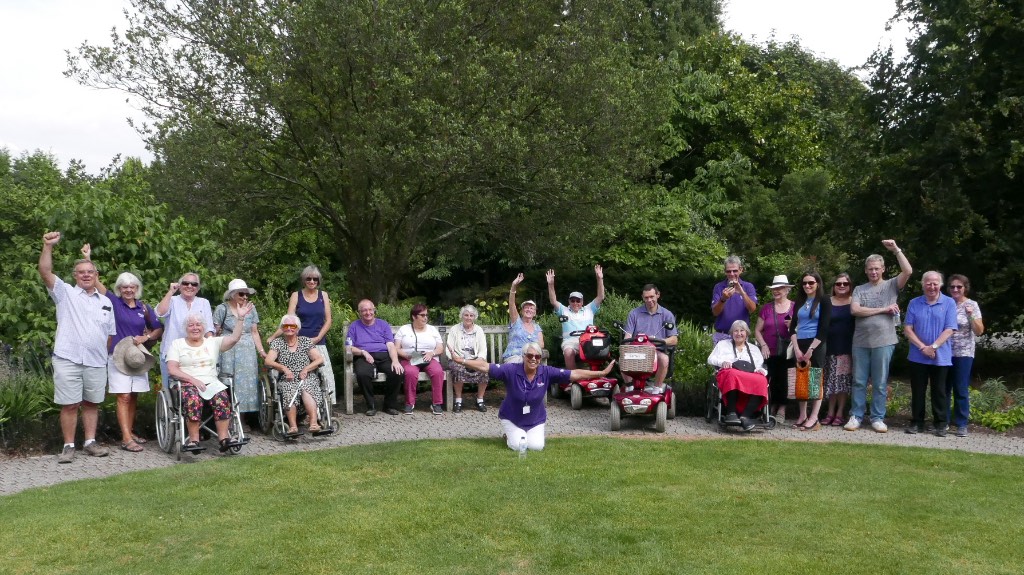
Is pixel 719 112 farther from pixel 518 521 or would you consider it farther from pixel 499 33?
pixel 518 521

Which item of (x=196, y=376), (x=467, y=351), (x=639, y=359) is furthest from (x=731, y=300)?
(x=196, y=376)

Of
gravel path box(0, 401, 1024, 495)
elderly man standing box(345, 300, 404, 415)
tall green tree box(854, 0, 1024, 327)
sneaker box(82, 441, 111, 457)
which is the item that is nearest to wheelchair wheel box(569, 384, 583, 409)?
gravel path box(0, 401, 1024, 495)

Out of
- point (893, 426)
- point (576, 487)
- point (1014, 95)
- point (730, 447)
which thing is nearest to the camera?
point (576, 487)

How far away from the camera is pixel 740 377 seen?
8641 millimetres

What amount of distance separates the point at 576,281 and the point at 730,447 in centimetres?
966

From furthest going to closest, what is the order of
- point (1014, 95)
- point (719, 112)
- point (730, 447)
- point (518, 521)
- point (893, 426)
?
point (719, 112) < point (1014, 95) < point (893, 426) < point (730, 447) < point (518, 521)

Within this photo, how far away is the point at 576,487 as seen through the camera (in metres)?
6.24

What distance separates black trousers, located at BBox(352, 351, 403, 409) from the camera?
387 inches

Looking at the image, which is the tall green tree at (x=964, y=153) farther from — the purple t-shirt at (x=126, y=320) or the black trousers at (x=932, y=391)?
the purple t-shirt at (x=126, y=320)

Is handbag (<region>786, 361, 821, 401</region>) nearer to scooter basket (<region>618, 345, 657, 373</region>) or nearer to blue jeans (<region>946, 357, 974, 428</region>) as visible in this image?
blue jeans (<region>946, 357, 974, 428</region>)

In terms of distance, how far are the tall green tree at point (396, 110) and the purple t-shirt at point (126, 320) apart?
5.28m

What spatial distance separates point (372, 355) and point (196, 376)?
2452mm

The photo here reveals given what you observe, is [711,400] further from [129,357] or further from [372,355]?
[129,357]

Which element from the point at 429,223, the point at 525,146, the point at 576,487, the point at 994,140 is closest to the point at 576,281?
the point at 429,223
